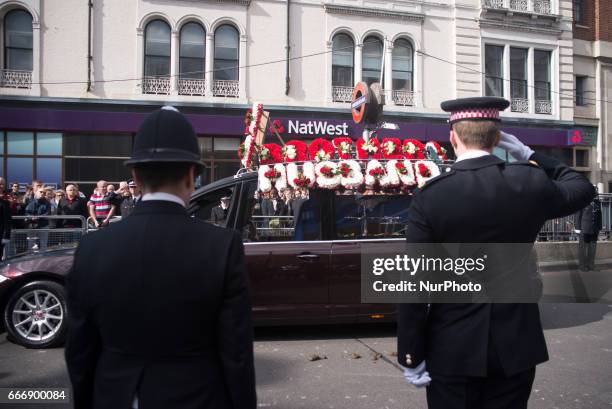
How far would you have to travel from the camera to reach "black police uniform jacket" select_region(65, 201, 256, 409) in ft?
5.63

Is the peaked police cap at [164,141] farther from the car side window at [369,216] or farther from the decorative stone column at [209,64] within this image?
the decorative stone column at [209,64]

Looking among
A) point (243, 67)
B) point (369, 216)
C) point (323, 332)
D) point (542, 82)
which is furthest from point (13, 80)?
point (542, 82)

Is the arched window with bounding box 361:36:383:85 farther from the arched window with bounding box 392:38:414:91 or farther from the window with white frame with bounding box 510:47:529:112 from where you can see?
the window with white frame with bounding box 510:47:529:112

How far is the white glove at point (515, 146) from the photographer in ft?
8.21

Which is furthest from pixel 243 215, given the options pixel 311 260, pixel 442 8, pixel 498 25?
pixel 498 25

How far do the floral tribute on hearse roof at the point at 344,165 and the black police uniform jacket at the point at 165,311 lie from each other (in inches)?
164

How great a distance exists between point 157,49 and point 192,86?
177 cm

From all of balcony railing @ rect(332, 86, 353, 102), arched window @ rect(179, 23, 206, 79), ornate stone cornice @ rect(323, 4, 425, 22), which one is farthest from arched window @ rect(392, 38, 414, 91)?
arched window @ rect(179, 23, 206, 79)

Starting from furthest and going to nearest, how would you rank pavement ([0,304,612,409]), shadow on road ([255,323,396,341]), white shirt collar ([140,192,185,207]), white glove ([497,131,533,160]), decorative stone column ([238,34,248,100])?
1. decorative stone column ([238,34,248,100])
2. shadow on road ([255,323,396,341])
3. pavement ([0,304,612,409])
4. white glove ([497,131,533,160])
5. white shirt collar ([140,192,185,207])

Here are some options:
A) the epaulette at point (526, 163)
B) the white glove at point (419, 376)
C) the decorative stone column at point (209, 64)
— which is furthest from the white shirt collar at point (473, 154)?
the decorative stone column at point (209, 64)

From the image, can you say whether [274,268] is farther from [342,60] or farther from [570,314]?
[342,60]

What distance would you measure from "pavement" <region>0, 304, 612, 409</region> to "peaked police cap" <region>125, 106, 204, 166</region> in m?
2.97

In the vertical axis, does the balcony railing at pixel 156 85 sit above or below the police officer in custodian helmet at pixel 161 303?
above

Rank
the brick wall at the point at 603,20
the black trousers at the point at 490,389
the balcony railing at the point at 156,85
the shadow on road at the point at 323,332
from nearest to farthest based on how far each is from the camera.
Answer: the black trousers at the point at 490,389
the shadow on road at the point at 323,332
the balcony railing at the point at 156,85
the brick wall at the point at 603,20
